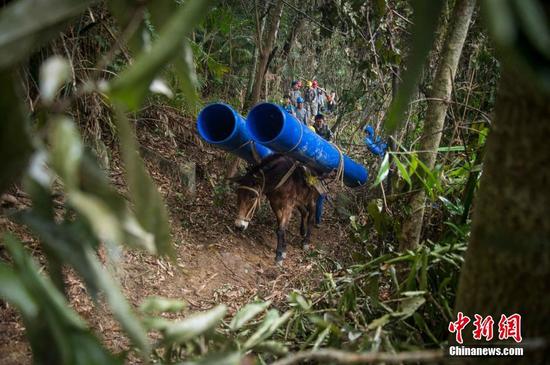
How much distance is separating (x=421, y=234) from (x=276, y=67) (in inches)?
296

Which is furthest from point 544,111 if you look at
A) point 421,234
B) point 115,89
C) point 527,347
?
point 421,234

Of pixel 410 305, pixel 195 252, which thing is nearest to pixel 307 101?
pixel 195 252

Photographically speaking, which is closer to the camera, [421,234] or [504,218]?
[504,218]

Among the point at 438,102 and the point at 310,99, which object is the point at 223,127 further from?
the point at 310,99

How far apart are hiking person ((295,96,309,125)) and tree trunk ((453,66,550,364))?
24.1 ft

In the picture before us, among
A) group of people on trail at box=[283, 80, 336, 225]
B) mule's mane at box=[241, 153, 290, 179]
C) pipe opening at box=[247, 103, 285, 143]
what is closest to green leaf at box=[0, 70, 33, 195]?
pipe opening at box=[247, 103, 285, 143]

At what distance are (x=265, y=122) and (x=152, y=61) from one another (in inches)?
157

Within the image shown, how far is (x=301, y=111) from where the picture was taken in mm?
8523

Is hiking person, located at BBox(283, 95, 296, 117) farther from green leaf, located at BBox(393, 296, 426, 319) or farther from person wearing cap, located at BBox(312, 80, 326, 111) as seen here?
green leaf, located at BBox(393, 296, 426, 319)

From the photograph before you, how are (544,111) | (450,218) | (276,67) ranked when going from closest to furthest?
(544,111) < (450,218) < (276,67)

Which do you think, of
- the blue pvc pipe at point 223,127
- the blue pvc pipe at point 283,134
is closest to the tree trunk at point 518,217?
the blue pvc pipe at point 283,134

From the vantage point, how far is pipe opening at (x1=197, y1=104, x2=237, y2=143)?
14.5 feet

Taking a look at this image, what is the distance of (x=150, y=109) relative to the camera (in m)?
6.39

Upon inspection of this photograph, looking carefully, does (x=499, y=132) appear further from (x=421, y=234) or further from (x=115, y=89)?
(x=421, y=234)
